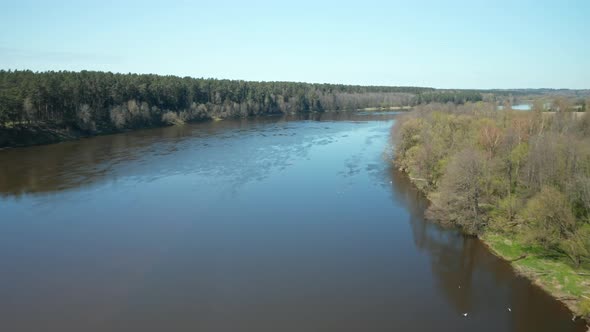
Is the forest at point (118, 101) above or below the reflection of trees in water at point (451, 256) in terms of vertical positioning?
above

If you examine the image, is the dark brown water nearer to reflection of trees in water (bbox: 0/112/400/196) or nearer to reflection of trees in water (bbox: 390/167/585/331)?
reflection of trees in water (bbox: 390/167/585/331)

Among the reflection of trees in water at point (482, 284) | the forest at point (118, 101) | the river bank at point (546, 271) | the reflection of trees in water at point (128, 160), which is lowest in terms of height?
the reflection of trees in water at point (482, 284)

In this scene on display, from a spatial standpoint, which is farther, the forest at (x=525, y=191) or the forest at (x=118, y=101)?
the forest at (x=118, y=101)

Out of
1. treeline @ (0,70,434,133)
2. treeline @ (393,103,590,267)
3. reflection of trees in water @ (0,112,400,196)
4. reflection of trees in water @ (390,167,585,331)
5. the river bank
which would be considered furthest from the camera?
treeline @ (0,70,434,133)

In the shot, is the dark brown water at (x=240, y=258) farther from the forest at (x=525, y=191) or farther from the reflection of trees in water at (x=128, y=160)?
the forest at (x=525, y=191)

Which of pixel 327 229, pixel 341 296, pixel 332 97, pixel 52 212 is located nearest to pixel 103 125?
pixel 52 212

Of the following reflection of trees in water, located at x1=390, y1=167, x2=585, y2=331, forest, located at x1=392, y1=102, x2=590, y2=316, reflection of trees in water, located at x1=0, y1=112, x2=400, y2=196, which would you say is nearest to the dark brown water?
reflection of trees in water, located at x1=390, y1=167, x2=585, y2=331

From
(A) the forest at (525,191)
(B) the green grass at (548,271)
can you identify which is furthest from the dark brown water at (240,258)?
(A) the forest at (525,191)
